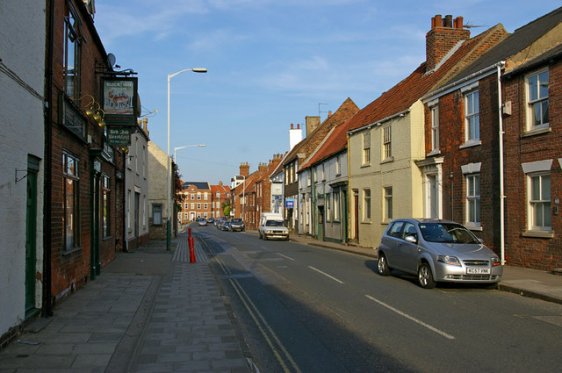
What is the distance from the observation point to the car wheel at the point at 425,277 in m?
12.7

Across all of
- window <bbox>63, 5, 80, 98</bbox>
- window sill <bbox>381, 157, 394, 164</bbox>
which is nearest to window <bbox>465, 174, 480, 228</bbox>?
window sill <bbox>381, 157, 394, 164</bbox>

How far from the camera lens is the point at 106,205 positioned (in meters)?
17.5

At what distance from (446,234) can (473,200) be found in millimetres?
5502

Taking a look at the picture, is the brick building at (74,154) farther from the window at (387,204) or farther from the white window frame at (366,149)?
the white window frame at (366,149)

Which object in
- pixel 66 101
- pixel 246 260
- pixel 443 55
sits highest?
pixel 443 55

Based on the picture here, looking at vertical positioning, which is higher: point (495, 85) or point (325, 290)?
point (495, 85)

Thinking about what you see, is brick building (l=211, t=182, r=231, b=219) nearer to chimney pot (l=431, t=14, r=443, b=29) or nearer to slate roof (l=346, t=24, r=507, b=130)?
slate roof (l=346, t=24, r=507, b=130)

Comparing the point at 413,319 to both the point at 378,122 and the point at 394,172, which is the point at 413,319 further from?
the point at 378,122

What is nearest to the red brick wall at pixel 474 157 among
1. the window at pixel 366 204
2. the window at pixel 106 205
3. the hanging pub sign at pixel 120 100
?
the window at pixel 366 204

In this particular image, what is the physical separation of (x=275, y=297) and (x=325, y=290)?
1.45m

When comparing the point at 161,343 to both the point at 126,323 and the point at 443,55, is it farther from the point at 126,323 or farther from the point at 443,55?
the point at 443,55

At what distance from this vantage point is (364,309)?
32.9 feet

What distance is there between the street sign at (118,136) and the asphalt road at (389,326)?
4895mm

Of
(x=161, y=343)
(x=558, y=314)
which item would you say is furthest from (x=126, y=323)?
(x=558, y=314)
